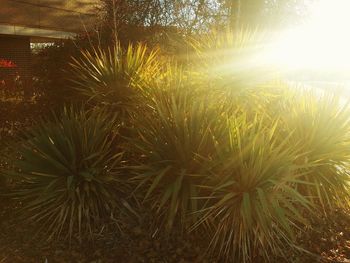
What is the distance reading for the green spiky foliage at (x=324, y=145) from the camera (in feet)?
17.7

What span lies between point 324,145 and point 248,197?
1514 mm

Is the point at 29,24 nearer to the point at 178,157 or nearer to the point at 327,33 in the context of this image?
the point at 327,33

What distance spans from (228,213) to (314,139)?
1.56 metres

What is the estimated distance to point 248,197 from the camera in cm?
442

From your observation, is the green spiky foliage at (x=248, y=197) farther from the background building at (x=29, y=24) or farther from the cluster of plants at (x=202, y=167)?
the background building at (x=29, y=24)

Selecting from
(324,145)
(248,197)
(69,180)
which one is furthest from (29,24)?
(248,197)

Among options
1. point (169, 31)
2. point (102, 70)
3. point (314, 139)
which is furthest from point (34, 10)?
point (314, 139)

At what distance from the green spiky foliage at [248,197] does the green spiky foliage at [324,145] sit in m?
0.65

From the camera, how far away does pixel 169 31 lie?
13.9 meters

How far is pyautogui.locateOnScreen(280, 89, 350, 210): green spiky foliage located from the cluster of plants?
1cm

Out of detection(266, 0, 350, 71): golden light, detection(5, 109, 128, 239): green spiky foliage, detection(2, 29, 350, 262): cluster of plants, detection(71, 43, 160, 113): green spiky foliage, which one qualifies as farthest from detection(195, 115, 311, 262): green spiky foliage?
detection(266, 0, 350, 71): golden light

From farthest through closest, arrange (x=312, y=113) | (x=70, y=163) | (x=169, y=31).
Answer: (x=169, y=31) < (x=312, y=113) < (x=70, y=163)

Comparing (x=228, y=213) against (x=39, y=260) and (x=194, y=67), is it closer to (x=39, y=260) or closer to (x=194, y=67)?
(x=39, y=260)

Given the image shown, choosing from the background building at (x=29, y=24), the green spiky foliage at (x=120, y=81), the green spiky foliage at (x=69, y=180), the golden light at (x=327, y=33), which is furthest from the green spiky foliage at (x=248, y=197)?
the background building at (x=29, y=24)
